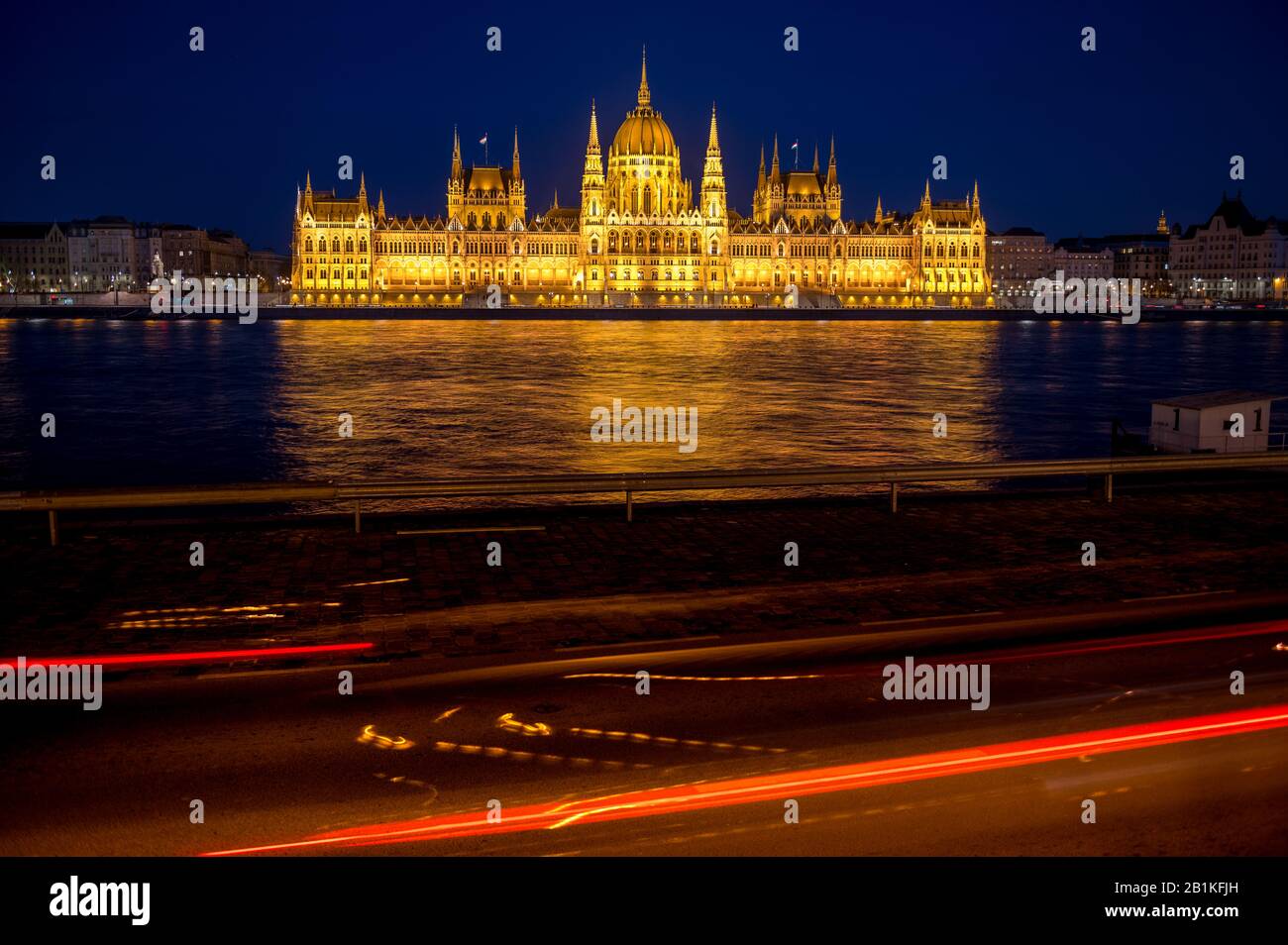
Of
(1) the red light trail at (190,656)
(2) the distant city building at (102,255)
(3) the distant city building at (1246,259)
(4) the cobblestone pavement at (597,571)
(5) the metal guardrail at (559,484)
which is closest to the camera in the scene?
(1) the red light trail at (190,656)

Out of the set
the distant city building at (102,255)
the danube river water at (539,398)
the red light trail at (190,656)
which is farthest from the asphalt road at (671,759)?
the distant city building at (102,255)

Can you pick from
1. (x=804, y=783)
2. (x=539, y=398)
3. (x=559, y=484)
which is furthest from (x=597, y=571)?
(x=539, y=398)

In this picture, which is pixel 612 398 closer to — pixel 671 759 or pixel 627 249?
pixel 671 759

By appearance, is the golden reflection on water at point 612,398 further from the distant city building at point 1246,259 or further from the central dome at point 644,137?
the distant city building at point 1246,259

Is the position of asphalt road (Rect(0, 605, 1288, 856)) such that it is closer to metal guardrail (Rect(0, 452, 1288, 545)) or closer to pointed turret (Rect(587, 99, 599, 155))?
metal guardrail (Rect(0, 452, 1288, 545))

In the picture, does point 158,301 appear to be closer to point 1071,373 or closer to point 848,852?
point 1071,373

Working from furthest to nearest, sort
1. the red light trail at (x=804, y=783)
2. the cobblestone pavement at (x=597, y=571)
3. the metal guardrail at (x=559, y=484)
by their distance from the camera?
the metal guardrail at (x=559, y=484) → the cobblestone pavement at (x=597, y=571) → the red light trail at (x=804, y=783)
